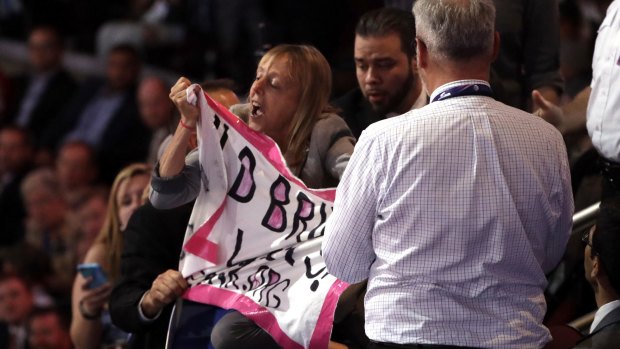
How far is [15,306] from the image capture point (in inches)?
302

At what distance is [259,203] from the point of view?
4562mm

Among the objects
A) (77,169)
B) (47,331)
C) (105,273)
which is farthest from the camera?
(77,169)

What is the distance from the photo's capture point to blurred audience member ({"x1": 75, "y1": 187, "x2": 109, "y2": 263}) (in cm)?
803

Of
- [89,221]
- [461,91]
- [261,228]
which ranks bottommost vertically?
[89,221]

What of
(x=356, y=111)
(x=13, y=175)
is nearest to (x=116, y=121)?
(x=13, y=175)

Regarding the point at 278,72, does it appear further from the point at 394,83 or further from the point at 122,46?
the point at 122,46

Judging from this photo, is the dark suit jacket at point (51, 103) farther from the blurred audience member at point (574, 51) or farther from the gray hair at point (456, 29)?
the gray hair at point (456, 29)

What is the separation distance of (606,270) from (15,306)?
14.3 feet

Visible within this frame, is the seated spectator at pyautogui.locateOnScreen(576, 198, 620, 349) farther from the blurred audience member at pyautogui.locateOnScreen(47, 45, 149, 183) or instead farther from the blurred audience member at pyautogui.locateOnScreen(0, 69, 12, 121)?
the blurred audience member at pyautogui.locateOnScreen(0, 69, 12, 121)

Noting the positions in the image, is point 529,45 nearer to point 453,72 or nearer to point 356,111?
point 356,111

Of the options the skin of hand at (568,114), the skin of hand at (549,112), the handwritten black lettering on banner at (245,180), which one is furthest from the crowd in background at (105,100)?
the handwritten black lettering on banner at (245,180)

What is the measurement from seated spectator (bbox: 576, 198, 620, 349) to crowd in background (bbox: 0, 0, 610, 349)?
108cm

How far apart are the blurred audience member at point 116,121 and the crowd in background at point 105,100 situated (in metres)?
0.01

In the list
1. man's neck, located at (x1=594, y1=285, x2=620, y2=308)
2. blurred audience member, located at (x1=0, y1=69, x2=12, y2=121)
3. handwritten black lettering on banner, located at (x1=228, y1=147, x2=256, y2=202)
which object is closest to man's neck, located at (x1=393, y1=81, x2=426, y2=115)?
handwritten black lettering on banner, located at (x1=228, y1=147, x2=256, y2=202)
